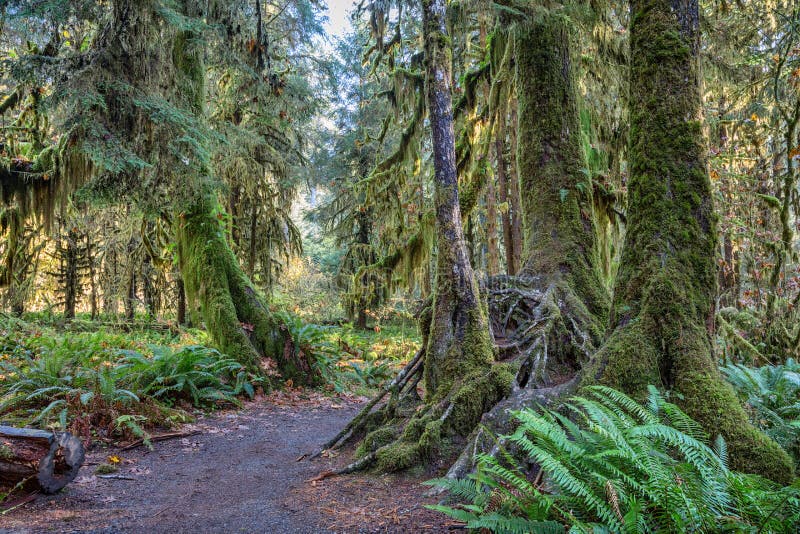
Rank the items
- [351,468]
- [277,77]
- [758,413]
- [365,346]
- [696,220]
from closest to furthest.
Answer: [696,220] < [758,413] < [351,468] < [277,77] < [365,346]

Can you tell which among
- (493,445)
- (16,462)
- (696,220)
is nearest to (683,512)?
(493,445)

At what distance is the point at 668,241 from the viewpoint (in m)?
3.54

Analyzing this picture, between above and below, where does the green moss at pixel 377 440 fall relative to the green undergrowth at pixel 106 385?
below

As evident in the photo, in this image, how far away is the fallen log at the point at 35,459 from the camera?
3639 millimetres

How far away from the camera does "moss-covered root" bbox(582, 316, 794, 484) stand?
2.93 m

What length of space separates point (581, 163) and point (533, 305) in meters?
2.08

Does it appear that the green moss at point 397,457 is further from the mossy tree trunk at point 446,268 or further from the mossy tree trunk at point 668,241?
the mossy tree trunk at point 668,241

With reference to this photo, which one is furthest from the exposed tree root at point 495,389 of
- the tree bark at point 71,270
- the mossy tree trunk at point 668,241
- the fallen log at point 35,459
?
the tree bark at point 71,270

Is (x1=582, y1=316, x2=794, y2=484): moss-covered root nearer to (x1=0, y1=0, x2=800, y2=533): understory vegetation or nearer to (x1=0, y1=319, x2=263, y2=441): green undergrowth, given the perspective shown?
(x1=0, y1=0, x2=800, y2=533): understory vegetation

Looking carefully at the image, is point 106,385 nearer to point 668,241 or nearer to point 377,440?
point 377,440

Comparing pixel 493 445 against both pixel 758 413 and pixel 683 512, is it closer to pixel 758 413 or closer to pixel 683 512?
pixel 683 512

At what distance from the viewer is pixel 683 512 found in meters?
2.15

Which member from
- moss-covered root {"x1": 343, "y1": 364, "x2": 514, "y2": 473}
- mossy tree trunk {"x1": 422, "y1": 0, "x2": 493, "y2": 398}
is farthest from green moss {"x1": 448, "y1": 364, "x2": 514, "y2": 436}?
mossy tree trunk {"x1": 422, "y1": 0, "x2": 493, "y2": 398}

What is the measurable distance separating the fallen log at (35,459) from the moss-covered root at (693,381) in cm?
423
